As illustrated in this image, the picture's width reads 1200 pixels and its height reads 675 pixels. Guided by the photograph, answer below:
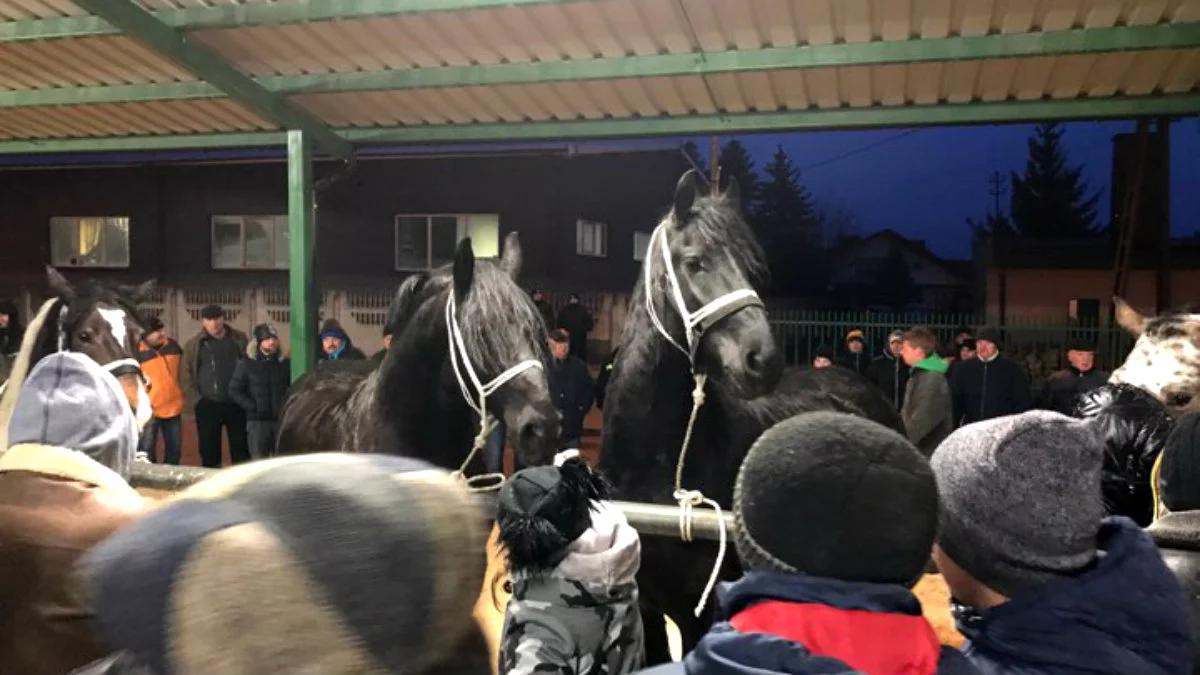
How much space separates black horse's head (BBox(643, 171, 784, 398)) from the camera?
2705 millimetres

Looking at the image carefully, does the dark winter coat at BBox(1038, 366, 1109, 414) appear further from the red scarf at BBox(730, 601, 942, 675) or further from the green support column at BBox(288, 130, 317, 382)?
the red scarf at BBox(730, 601, 942, 675)

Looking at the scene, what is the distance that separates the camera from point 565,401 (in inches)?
293

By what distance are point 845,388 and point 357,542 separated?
357 centimetres

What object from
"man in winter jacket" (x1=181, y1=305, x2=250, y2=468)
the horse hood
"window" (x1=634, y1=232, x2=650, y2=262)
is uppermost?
"window" (x1=634, y1=232, x2=650, y2=262)

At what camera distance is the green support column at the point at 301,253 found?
5.91 metres

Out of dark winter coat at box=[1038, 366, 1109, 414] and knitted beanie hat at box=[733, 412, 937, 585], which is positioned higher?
knitted beanie hat at box=[733, 412, 937, 585]

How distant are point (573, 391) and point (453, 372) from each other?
4374mm

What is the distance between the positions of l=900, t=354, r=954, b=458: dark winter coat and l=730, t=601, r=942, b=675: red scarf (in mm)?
4602

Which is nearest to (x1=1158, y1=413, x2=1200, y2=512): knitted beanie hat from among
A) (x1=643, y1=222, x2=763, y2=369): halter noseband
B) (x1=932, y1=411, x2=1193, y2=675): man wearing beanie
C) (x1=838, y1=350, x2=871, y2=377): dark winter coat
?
(x1=932, y1=411, x2=1193, y2=675): man wearing beanie

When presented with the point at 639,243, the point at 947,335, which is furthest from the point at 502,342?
the point at 639,243

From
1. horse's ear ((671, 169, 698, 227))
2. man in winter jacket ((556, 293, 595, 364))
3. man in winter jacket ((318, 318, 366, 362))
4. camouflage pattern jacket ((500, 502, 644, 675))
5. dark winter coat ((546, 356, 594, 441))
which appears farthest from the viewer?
man in winter jacket ((556, 293, 595, 364))

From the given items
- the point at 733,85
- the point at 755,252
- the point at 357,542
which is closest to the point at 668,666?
the point at 357,542

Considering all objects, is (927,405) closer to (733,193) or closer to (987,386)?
(987,386)

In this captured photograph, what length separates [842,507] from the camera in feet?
3.57
